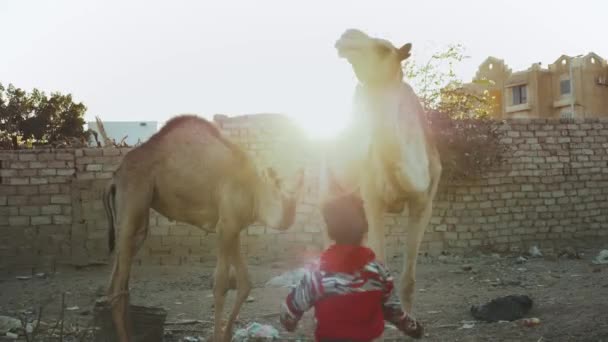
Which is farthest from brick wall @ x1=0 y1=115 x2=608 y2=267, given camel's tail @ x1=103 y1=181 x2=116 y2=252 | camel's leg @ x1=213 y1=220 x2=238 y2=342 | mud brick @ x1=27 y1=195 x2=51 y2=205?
camel's leg @ x1=213 y1=220 x2=238 y2=342

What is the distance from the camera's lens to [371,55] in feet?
15.4

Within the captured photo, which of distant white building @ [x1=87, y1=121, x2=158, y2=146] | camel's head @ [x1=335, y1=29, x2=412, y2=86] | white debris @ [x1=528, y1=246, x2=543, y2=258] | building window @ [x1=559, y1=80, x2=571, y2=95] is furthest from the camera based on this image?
building window @ [x1=559, y1=80, x2=571, y2=95]

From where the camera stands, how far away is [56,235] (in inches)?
429

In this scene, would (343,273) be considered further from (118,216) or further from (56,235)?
(56,235)

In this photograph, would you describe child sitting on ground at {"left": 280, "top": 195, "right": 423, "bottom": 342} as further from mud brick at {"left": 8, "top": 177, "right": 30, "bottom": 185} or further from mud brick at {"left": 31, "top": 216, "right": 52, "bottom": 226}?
mud brick at {"left": 8, "top": 177, "right": 30, "bottom": 185}

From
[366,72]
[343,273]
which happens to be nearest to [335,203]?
[343,273]

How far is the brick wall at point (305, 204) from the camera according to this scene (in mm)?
10891

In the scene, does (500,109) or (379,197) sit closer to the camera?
(379,197)

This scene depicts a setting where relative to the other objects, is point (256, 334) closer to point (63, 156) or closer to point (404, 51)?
point (404, 51)

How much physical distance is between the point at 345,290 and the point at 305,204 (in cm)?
812

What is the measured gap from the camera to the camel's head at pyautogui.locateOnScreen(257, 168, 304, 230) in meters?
5.07

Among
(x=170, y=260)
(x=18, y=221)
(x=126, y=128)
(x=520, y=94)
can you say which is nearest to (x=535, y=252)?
(x=170, y=260)

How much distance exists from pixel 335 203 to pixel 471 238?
381 inches

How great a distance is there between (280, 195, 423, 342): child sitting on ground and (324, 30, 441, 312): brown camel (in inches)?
44.5
